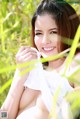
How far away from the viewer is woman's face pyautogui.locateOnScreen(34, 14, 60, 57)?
70.4 inches

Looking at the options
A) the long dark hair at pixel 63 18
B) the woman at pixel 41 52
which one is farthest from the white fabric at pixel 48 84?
the long dark hair at pixel 63 18

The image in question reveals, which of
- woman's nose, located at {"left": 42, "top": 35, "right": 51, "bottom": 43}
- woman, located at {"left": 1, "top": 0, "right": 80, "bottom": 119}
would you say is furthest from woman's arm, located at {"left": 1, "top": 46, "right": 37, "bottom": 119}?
woman's nose, located at {"left": 42, "top": 35, "right": 51, "bottom": 43}

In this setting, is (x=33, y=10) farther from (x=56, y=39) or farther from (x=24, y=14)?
(x=56, y=39)

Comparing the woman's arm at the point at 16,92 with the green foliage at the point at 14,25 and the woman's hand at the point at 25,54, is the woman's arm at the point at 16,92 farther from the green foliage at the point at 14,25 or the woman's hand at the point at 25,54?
the green foliage at the point at 14,25

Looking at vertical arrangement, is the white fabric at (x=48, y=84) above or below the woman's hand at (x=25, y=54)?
below

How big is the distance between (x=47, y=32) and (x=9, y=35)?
1.57 feet

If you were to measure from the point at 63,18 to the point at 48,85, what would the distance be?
315 mm

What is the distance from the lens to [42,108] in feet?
5.82

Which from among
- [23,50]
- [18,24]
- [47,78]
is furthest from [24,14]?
[47,78]

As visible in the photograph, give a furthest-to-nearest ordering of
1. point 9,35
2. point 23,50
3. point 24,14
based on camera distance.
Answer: point 9,35
point 24,14
point 23,50

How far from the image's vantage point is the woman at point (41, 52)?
1.79m

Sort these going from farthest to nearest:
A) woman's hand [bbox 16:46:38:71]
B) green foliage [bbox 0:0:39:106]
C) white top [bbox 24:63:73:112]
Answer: green foliage [bbox 0:0:39:106], woman's hand [bbox 16:46:38:71], white top [bbox 24:63:73:112]

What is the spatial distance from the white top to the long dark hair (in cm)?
13

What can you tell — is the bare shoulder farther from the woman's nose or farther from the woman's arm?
the woman's nose
